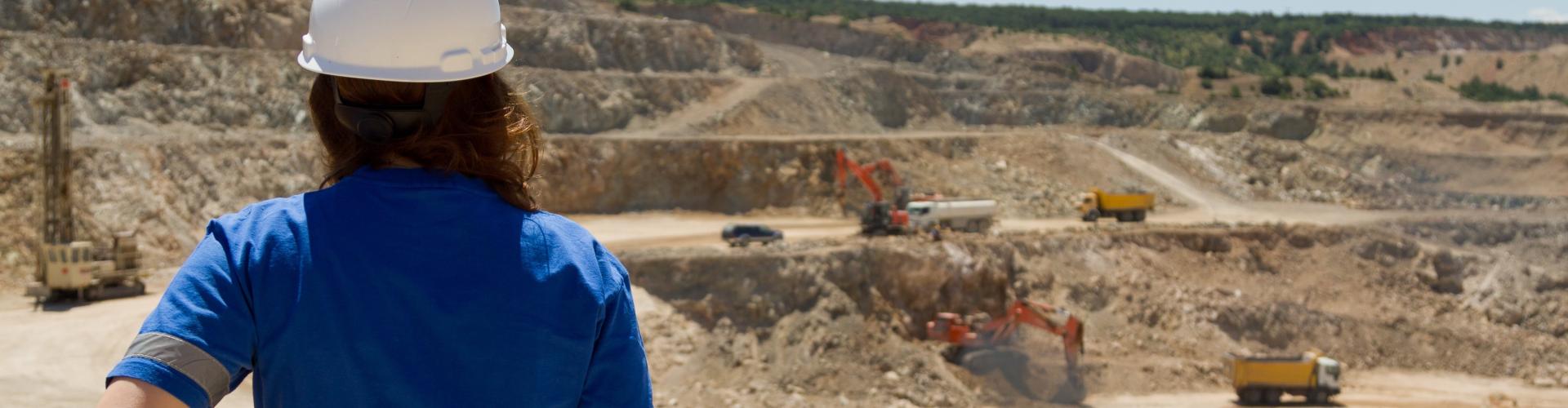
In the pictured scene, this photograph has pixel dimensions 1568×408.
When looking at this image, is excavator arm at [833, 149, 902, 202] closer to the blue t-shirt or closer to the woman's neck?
the woman's neck

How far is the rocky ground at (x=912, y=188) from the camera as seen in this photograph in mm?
31797

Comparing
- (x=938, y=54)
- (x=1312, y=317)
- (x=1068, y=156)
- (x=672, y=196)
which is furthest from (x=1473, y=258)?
(x=938, y=54)

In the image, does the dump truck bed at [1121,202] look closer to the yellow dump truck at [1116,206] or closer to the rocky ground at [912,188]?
the yellow dump truck at [1116,206]

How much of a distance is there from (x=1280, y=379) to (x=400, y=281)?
32615 mm

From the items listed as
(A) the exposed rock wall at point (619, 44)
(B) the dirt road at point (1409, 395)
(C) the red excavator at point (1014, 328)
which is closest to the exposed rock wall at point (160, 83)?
(A) the exposed rock wall at point (619, 44)

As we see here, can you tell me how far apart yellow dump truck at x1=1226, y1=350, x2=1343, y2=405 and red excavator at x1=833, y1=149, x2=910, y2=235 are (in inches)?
371

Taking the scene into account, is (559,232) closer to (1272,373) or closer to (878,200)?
(1272,373)

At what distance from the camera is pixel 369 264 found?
2.50 m

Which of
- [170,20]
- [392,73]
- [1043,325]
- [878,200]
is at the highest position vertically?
[392,73]

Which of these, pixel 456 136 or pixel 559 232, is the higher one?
pixel 456 136

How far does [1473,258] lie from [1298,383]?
1621 centimetres

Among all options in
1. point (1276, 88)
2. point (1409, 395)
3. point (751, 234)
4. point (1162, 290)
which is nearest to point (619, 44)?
point (751, 234)

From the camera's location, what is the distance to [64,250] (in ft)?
89.9

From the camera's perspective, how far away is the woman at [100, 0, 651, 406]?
2.45 m
